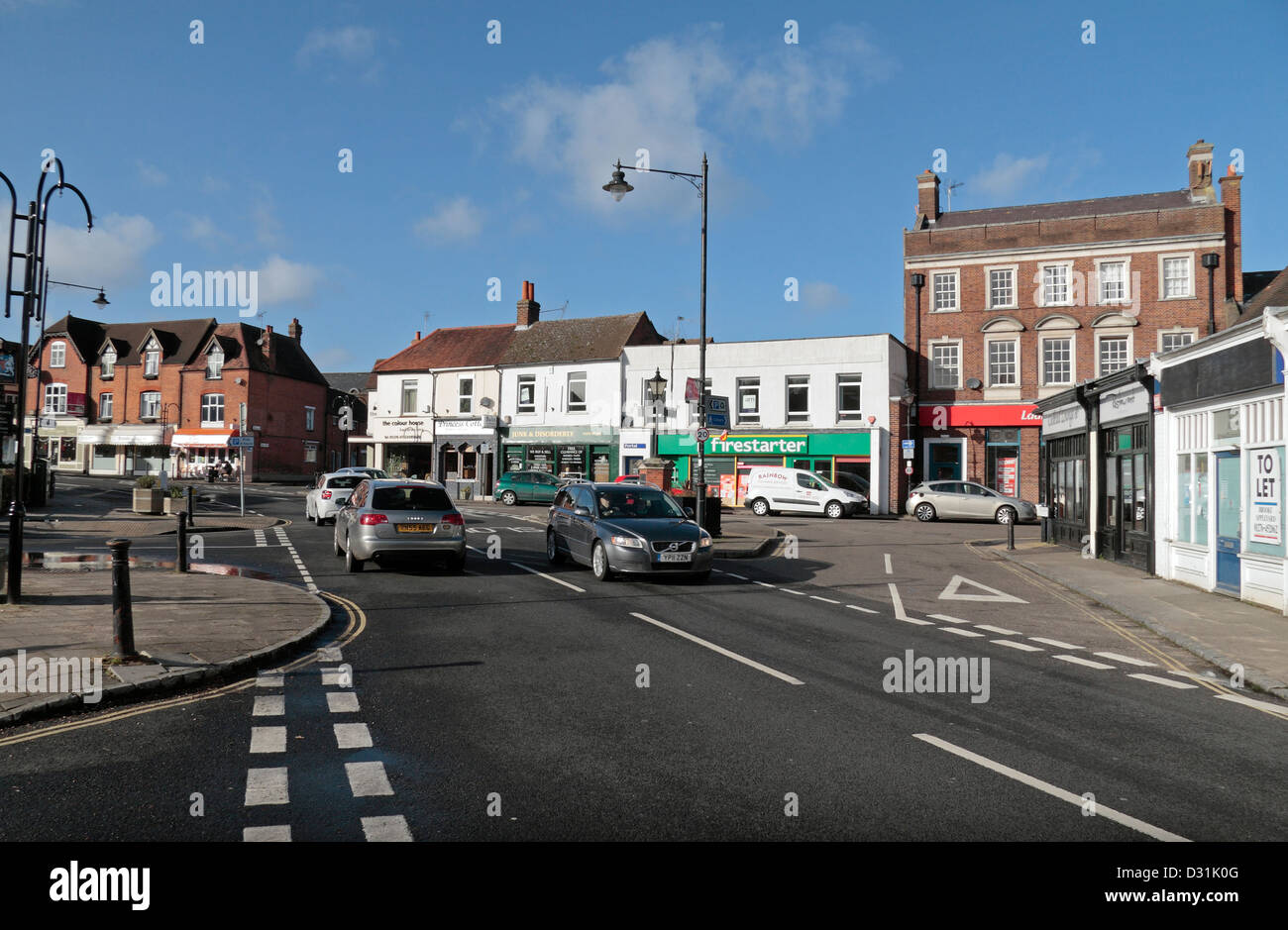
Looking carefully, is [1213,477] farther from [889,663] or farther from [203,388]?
[203,388]

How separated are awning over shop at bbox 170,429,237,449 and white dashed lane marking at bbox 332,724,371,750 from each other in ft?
177

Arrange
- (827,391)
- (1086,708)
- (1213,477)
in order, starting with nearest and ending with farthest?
(1086,708) → (1213,477) → (827,391)

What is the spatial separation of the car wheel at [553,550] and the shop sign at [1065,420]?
13.0 metres

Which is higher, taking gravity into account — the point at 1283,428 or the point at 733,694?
the point at 1283,428

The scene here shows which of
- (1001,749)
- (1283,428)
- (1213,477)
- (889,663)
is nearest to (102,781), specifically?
(1001,749)

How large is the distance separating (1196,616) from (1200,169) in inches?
1336

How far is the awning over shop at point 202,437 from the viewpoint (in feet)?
180

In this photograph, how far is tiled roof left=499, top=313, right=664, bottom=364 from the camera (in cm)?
4281

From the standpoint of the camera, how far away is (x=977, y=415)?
36.8 metres

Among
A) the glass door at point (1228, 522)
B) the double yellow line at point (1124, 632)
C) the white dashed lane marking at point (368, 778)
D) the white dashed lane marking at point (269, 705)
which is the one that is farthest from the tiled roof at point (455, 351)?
the white dashed lane marking at point (368, 778)

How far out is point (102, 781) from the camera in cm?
479

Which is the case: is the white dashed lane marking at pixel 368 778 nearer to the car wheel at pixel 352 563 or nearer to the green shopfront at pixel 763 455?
the car wheel at pixel 352 563
